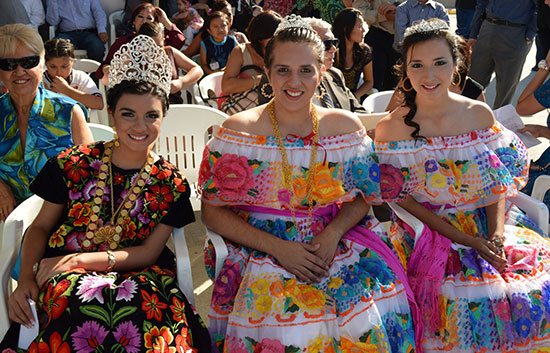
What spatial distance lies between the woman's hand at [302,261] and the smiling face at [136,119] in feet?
2.30

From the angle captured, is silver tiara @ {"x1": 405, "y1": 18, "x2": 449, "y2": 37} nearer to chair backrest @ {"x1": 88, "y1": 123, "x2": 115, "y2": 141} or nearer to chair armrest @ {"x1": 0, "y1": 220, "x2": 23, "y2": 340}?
chair backrest @ {"x1": 88, "y1": 123, "x2": 115, "y2": 141}

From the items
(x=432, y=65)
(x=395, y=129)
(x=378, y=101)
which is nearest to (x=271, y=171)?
(x=395, y=129)

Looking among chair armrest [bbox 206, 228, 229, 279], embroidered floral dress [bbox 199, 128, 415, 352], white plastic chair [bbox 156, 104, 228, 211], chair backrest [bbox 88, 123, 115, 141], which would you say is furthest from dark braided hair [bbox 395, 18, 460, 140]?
chair backrest [bbox 88, 123, 115, 141]

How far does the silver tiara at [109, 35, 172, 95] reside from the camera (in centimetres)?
233

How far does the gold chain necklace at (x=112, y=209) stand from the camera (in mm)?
2307

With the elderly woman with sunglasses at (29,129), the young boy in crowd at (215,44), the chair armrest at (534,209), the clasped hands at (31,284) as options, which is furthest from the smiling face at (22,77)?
the young boy in crowd at (215,44)

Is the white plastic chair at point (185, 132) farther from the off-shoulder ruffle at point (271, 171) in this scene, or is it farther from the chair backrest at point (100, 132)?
the off-shoulder ruffle at point (271, 171)

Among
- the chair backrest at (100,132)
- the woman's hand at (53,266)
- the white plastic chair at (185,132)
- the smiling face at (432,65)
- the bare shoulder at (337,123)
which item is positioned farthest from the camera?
the white plastic chair at (185,132)

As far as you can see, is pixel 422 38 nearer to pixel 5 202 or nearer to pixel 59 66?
pixel 5 202

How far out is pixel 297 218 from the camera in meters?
2.46

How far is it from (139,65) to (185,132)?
50.5 inches

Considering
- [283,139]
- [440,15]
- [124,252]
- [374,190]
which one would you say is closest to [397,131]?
[374,190]

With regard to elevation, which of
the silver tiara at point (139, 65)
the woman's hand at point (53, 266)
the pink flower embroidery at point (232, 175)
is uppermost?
the silver tiara at point (139, 65)

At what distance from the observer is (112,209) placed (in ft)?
7.65
